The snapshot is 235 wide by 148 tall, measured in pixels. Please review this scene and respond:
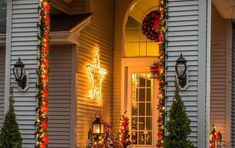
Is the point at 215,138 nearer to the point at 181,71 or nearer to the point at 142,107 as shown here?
the point at 142,107

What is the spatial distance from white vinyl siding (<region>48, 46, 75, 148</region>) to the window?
272cm

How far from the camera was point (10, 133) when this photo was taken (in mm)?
9727

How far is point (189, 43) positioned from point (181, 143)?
6.11 ft

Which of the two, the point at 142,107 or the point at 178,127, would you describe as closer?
the point at 178,127

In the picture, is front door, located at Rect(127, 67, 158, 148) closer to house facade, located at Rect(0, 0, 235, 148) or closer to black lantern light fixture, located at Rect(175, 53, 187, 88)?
house facade, located at Rect(0, 0, 235, 148)

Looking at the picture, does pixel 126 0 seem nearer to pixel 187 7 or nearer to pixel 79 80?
pixel 79 80

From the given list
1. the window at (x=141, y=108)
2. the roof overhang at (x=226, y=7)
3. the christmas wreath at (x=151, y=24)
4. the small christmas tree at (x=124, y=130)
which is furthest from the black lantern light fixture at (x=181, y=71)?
the christmas wreath at (x=151, y=24)

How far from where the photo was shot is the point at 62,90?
12.4 m

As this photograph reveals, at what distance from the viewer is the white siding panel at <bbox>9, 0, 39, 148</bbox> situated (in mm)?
10219

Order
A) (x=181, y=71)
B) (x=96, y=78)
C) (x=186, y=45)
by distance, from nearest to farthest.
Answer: (x=181, y=71) < (x=186, y=45) < (x=96, y=78)

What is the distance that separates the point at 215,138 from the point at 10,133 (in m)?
5.50

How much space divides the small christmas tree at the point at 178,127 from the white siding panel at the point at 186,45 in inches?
16.5

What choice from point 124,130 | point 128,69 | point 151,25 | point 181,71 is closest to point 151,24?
point 151,25

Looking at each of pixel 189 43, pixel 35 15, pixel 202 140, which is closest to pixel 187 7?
pixel 189 43
